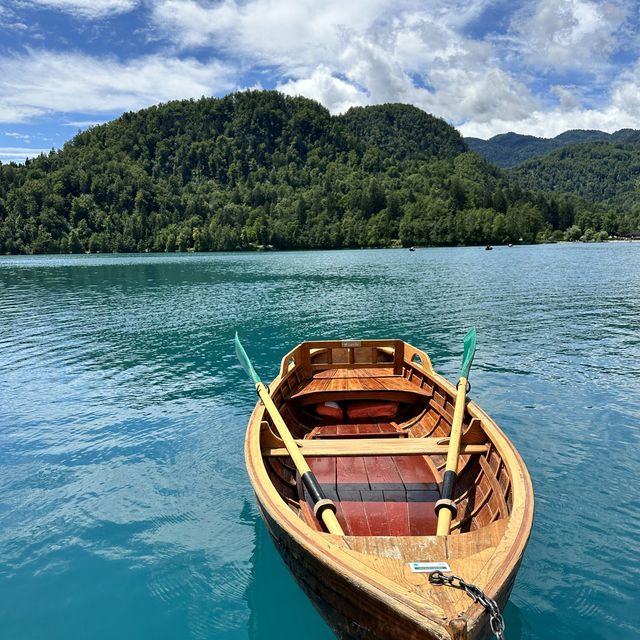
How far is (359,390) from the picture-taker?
12.6 m

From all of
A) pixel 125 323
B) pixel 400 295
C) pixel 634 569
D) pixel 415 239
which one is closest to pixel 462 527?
pixel 634 569

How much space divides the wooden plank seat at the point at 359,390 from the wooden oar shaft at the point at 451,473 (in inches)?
105

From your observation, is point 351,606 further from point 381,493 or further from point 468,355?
point 468,355

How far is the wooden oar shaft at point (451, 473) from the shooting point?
5928 millimetres

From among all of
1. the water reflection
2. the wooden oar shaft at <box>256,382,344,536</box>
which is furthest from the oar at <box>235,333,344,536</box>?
the water reflection

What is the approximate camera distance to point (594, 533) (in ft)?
29.4

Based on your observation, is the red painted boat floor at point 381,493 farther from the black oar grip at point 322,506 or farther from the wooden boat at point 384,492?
the black oar grip at point 322,506

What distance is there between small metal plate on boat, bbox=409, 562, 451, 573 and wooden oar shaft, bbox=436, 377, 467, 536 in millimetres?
827

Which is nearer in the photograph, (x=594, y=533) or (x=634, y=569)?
(x=634, y=569)

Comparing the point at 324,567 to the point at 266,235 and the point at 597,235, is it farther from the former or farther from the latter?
the point at 597,235

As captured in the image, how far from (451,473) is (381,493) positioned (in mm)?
2240

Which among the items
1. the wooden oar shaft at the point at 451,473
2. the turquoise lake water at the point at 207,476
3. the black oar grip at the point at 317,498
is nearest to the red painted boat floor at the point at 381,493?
the wooden oar shaft at the point at 451,473

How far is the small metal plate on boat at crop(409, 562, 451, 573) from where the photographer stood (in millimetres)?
4840

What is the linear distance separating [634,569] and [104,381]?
1757 centimetres
